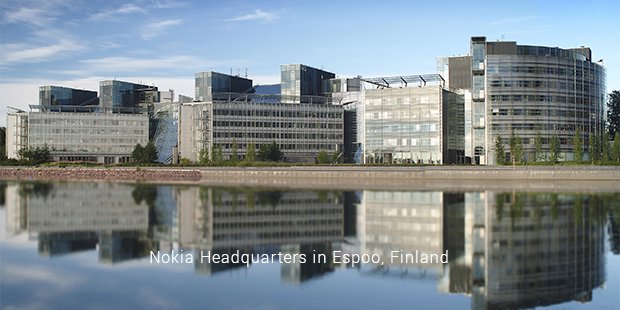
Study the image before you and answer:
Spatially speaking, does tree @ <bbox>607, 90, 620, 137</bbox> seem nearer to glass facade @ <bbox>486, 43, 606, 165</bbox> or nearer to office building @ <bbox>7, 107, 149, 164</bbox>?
glass facade @ <bbox>486, 43, 606, 165</bbox>

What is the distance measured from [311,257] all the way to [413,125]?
115 m

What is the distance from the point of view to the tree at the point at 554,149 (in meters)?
120

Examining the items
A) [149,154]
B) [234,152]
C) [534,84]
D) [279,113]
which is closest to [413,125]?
[534,84]

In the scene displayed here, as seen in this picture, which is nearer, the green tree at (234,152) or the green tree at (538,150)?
the green tree at (538,150)

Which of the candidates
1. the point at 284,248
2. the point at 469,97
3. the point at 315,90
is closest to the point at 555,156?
the point at 469,97

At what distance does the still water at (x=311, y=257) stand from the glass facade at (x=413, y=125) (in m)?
88.5

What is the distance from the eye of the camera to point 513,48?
132875mm

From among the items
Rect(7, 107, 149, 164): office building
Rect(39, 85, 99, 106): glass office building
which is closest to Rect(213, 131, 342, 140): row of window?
Rect(7, 107, 149, 164): office building

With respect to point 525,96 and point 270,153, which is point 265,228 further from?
point 525,96

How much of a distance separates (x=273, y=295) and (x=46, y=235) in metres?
19.2

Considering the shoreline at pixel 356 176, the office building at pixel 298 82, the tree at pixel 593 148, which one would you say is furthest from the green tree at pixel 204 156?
the tree at pixel 593 148

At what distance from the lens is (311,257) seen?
91.4 feet

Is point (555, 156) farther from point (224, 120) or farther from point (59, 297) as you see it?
point (59, 297)

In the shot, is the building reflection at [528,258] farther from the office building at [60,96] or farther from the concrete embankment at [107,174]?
the office building at [60,96]
